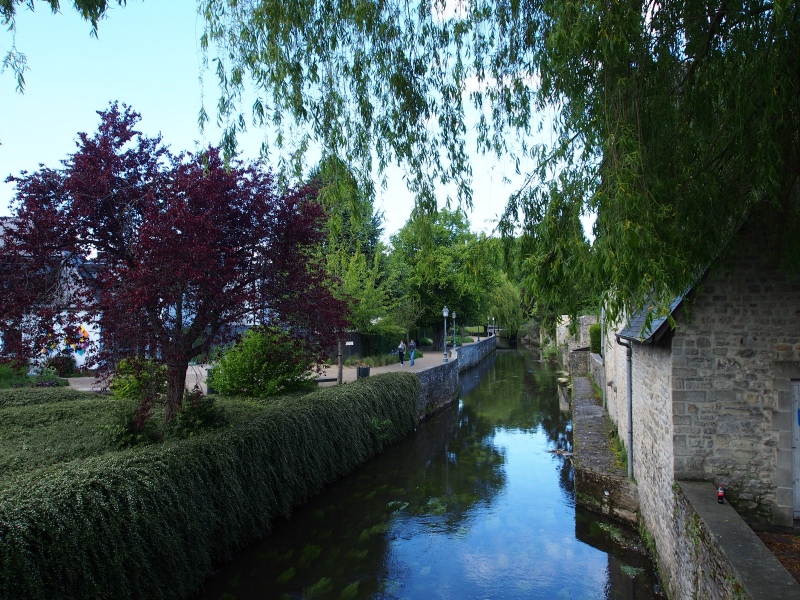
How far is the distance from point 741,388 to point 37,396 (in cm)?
1228

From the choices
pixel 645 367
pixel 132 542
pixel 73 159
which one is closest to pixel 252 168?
pixel 73 159

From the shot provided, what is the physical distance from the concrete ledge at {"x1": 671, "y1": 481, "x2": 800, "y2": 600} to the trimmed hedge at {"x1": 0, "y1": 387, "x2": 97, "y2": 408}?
35.6 feet

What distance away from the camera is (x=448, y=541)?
8820 mm

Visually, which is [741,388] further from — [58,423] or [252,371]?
[58,423]

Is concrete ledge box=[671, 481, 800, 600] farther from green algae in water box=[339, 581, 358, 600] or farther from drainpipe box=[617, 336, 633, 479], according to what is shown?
green algae in water box=[339, 581, 358, 600]

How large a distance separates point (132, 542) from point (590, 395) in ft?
49.4

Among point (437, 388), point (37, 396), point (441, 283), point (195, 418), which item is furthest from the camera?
point (441, 283)

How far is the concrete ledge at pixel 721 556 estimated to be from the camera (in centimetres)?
407

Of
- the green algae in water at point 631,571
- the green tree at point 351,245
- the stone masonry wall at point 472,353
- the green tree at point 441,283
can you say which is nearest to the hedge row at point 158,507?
the green tree at point 351,245

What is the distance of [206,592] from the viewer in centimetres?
704

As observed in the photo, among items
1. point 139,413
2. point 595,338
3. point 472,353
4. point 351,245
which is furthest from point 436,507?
point 472,353

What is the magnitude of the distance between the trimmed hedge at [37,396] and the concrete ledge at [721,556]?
35.6 ft

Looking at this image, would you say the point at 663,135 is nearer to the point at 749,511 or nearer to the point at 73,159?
the point at 749,511

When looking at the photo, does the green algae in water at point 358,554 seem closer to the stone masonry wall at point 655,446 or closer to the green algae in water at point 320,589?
the green algae in water at point 320,589
